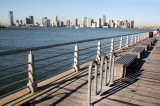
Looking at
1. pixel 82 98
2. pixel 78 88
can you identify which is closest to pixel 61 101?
pixel 82 98

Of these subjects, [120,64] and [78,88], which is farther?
[120,64]

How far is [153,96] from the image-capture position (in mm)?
3723

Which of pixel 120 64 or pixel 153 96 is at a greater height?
pixel 120 64

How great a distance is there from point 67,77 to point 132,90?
7.06 feet

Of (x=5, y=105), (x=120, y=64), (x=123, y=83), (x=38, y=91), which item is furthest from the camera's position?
(x=120, y=64)

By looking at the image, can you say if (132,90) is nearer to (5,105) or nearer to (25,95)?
(25,95)

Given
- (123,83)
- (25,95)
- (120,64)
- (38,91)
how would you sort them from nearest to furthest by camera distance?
(25,95) → (38,91) → (123,83) → (120,64)

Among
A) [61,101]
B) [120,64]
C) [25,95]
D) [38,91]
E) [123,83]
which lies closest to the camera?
[61,101]

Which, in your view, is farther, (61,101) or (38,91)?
(38,91)

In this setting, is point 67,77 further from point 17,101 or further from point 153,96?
point 153,96

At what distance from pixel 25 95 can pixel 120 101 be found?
2.37 meters

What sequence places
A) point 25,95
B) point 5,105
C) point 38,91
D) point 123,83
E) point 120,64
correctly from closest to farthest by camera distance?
point 5,105 → point 25,95 → point 38,91 → point 123,83 → point 120,64

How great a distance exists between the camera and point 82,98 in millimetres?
3490

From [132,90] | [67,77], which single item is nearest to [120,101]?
A: [132,90]
